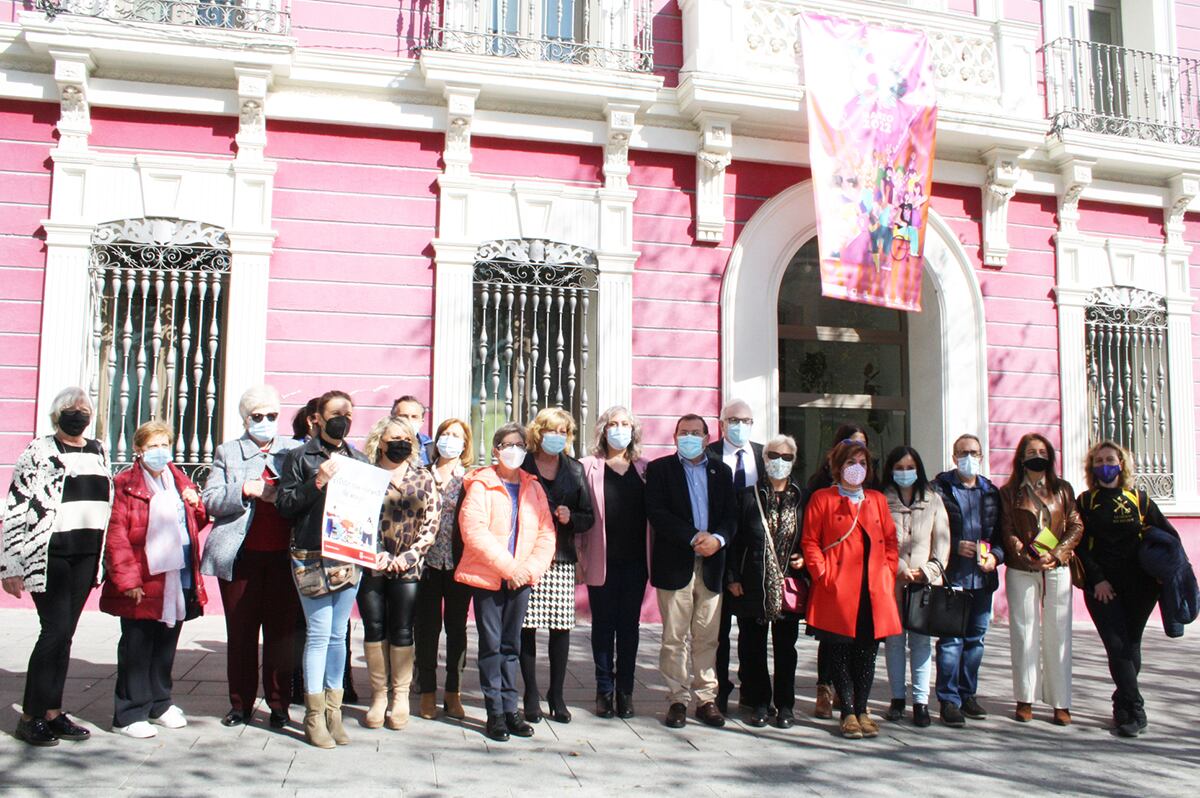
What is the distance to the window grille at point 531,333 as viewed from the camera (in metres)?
9.45

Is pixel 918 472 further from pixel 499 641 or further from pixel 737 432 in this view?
pixel 499 641

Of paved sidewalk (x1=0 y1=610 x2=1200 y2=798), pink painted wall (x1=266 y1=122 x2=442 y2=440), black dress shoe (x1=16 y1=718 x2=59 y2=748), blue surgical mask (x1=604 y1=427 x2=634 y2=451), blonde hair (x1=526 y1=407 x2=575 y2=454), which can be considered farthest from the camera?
pink painted wall (x1=266 y1=122 x2=442 y2=440)

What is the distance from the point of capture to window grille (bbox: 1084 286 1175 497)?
11070mm

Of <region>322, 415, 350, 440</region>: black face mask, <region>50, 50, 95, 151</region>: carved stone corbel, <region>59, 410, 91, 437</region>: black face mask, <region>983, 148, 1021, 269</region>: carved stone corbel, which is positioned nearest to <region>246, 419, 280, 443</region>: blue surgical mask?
<region>322, 415, 350, 440</region>: black face mask

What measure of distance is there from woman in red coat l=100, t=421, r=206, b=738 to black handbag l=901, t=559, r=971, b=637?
13.0ft

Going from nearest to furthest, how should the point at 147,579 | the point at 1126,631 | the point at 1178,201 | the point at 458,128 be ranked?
the point at 147,579
the point at 1126,631
the point at 458,128
the point at 1178,201

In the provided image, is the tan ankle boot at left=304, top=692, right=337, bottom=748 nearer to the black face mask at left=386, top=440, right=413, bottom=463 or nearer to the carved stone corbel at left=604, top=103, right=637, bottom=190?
the black face mask at left=386, top=440, right=413, bottom=463

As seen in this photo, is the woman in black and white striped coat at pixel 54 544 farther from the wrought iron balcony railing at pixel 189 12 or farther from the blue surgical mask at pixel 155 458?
the wrought iron balcony railing at pixel 189 12

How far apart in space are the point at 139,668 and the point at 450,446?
1940mm

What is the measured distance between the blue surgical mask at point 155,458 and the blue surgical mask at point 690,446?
2.80 m

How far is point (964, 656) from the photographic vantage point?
6.06 meters

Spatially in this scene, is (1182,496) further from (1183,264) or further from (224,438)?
(224,438)

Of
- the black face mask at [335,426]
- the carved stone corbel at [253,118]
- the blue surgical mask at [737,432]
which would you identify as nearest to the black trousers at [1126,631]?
the blue surgical mask at [737,432]

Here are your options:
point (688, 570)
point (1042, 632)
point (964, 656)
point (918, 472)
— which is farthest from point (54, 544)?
point (1042, 632)
